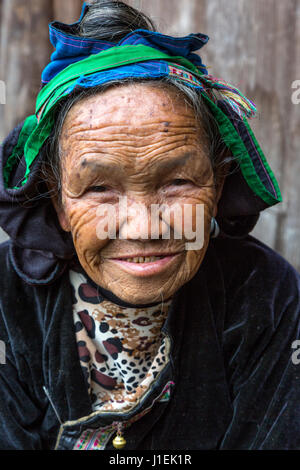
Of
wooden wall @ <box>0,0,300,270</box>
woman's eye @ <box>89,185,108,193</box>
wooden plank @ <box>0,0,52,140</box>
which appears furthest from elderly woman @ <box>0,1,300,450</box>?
wooden plank @ <box>0,0,52,140</box>

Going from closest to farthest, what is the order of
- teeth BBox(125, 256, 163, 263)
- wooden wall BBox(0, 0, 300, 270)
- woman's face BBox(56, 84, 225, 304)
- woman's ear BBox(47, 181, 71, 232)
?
woman's face BBox(56, 84, 225, 304), teeth BBox(125, 256, 163, 263), woman's ear BBox(47, 181, 71, 232), wooden wall BBox(0, 0, 300, 270)

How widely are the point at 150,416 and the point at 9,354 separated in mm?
539

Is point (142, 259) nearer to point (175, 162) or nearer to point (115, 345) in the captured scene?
point (175, 162)

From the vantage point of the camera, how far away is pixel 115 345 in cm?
171

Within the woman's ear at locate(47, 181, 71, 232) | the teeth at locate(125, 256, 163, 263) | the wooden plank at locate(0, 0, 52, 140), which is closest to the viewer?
the teeth at locate(125, 256, 163, 263)

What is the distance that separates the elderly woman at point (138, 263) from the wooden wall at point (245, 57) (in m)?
0.59

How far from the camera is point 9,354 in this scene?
5.47 ft

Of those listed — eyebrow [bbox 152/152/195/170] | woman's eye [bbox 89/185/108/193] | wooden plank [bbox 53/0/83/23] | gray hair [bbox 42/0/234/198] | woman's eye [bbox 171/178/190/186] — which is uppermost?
wooden plank [bbox 53/0/83/23]

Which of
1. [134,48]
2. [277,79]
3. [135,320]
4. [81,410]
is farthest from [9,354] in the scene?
[277,79]

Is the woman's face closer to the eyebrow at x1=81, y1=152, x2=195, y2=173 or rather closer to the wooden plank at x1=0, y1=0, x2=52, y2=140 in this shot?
the eyebrow at x1=81, y1=152, x2=195, y2=173

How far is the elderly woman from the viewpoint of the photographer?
1.35 metres

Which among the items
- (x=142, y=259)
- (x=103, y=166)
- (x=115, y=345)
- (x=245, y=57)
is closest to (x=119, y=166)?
(x=103, y=166)

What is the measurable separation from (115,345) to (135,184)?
645 mm

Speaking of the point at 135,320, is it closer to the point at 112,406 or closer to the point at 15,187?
the point at 112,406
